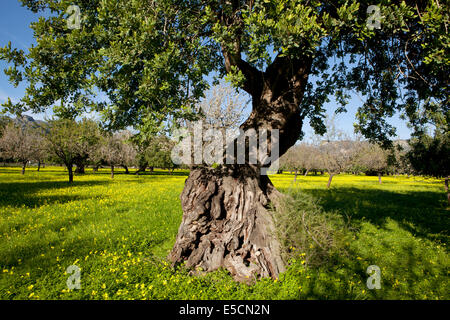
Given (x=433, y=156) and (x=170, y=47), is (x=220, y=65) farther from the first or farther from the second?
(x=433, y=156)

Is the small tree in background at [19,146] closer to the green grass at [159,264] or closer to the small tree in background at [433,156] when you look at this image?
the green grass at [159,264]

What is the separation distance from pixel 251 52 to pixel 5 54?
19.7ft

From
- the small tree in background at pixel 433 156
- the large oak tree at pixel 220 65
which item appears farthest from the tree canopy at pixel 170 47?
the small tree in background at pixel 433 156

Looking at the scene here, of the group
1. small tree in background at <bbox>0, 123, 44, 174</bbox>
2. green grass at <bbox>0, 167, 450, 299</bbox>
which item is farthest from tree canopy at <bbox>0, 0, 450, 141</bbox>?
small tree in background at <bbox>0, 123, 44, 174</bbox>

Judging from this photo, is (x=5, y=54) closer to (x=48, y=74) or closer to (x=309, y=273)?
(x=48, y=74)

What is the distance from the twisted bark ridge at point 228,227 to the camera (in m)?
5.68

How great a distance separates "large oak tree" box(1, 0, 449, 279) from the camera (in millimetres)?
4305

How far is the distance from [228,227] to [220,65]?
6.31 m

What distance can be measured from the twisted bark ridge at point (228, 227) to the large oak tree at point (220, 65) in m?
0.03

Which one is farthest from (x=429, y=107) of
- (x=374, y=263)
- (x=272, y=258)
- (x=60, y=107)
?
(x=60, y=107)

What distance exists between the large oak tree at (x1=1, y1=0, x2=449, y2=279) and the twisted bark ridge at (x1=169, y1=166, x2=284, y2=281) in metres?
0.03

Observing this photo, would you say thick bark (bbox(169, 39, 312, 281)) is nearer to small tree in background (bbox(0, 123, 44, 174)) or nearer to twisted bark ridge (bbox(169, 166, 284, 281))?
twisted bark ridge (bbox(169, 166, 284, 281))

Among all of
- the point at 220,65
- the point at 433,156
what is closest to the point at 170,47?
the point at 220,65

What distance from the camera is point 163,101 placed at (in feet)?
14.9
